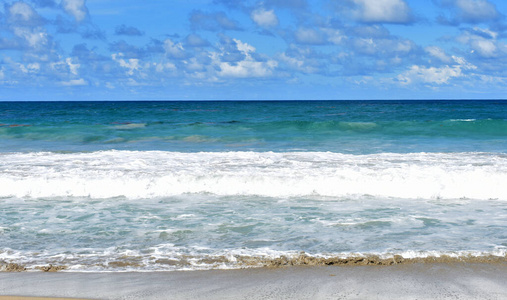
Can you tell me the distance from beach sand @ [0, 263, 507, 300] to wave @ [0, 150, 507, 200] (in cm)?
423

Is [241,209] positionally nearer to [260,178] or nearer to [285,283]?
[260,178]

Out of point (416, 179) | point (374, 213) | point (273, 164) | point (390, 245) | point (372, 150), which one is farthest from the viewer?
point (372, 150)

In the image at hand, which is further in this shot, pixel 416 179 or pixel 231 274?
pixel 416 179

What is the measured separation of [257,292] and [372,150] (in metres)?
13.6

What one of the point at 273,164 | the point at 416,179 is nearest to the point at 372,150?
the point at 273,164

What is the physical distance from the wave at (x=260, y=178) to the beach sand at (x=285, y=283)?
13.9ft

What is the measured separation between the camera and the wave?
9320 mm

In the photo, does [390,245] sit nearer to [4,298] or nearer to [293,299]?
[293,299]

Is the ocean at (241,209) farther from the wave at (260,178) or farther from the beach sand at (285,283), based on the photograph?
the beach sand at (285,283)

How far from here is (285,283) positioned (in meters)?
4.63

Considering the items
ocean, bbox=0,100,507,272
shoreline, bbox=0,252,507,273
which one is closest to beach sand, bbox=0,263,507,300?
shoreline, bbox=0,252,507,273

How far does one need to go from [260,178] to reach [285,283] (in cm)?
539

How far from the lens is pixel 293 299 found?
13.9ft

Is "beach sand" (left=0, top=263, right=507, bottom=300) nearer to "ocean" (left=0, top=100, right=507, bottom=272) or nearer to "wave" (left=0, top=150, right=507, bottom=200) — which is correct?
"ocean" (left=0, top=100, right=507, bottom=272)
